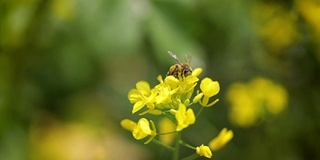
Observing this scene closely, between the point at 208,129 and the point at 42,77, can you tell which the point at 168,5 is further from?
the point at 42,77

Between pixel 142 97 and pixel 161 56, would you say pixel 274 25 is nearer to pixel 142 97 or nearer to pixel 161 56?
pixel 161 56

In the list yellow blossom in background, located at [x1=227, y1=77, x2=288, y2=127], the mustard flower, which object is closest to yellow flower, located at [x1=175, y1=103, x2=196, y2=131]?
the mustard flower

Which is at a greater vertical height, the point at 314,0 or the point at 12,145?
the point at 314,0

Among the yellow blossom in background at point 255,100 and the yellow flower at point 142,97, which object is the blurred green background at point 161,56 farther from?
the yellow flower at point 142,97

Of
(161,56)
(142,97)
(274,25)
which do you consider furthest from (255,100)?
(142,97)

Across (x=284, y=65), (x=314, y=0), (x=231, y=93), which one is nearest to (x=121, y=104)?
(x=231, y=93)

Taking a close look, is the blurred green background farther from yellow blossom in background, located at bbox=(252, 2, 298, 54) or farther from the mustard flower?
the mustard flower
